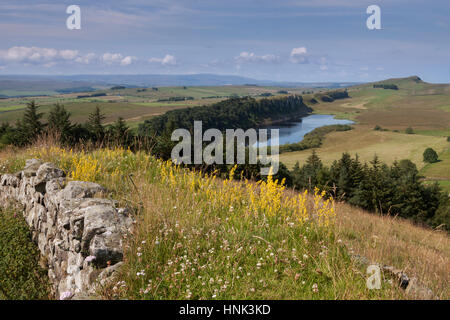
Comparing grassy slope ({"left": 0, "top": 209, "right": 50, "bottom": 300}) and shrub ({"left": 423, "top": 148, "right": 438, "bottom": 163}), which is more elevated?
grassy slope ({"left": 0, "top": 209, "right": 50, "bottom": 300})

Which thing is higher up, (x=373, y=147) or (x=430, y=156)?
(x=373, y=147)

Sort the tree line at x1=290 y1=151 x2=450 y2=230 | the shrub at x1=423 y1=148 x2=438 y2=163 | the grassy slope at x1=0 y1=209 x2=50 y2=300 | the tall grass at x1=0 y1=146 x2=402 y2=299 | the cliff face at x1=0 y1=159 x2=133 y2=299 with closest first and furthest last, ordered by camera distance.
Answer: the tall grass at x1=0 y1=146 x2=402 y2=299 < the cliff face at x1=0 y1=159 x2=133 y2=299 < the grassy slope at x1=0 y1=209 x2=50 y2=300 < the tree line at x1=290 y1=151 x2=450 y2=230 < the shrub at x1=423 y1=148 x2=438 y2=163

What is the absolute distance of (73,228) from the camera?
510 centimetres

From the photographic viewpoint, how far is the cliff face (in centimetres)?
413

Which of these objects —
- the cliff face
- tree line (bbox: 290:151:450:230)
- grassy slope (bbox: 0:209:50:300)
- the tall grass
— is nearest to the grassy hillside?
the tall grass

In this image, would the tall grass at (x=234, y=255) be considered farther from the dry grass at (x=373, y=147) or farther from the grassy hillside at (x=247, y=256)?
the dry grass at (x=373, y=147)

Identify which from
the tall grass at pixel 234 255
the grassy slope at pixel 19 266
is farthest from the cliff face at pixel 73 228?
the tall grass at pixel 234 255

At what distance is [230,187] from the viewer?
6180mm

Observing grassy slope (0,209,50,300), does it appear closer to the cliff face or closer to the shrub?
the cliff face

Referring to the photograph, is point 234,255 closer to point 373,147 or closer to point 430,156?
point 430,156

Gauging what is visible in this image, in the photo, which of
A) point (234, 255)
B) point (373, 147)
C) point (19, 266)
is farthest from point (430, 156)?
point (19, 266)

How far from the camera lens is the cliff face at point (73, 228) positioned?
4.13m

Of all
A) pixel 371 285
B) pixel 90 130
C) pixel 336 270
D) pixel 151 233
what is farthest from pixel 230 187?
pixel 90 130

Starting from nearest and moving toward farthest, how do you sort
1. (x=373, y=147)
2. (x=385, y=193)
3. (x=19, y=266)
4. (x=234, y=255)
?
(x=234, y=255), (x=19, y=266), (x=385, y=193), (x=373, y=147)
